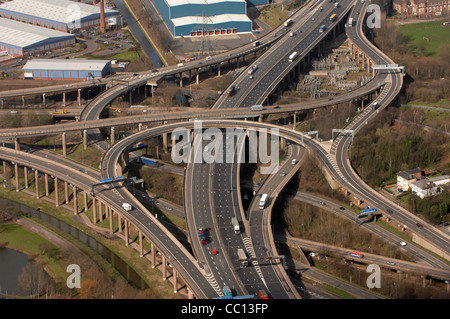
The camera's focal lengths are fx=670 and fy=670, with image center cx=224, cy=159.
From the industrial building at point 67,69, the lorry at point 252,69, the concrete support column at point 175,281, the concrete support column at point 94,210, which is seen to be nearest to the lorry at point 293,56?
the lorry at point 252,69

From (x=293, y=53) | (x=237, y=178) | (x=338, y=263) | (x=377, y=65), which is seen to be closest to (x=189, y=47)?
(x=293, y=53)

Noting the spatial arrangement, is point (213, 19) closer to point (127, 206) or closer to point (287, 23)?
point (287, 23)

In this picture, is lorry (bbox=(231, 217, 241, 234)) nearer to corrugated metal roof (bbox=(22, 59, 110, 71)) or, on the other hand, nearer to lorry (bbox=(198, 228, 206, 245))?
lorry (bbox=(198, 228, 206, 245))

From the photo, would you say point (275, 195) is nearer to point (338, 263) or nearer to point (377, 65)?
point (338, 263)

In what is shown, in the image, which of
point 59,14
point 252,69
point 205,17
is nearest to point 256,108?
point 252,69

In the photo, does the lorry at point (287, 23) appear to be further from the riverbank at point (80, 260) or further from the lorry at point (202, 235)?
the lorry at point (202, 235)

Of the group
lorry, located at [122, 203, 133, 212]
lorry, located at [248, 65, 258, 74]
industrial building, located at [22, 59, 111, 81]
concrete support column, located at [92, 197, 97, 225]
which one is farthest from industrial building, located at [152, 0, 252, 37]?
lorry, located at [122, 203, 133, 212]
